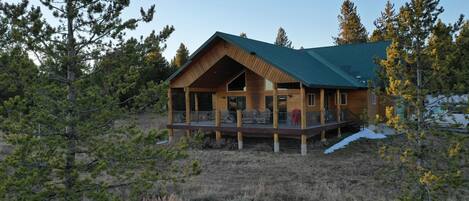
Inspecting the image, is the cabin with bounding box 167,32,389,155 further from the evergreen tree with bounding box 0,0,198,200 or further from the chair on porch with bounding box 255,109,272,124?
the evergreen tree with bounding box 0,0,198,200

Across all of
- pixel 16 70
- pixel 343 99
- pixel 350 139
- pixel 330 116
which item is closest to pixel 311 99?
pixel 330 116

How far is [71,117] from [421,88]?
497 cm

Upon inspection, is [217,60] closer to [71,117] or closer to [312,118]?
[312,118]

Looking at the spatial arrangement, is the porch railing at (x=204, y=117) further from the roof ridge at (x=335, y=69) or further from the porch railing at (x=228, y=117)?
the roof ridge at (x=335, y=69)

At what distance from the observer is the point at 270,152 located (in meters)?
15.4

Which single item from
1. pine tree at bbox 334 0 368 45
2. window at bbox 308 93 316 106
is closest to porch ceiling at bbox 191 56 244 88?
window at bbox 308 93 316 106

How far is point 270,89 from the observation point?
1962cm

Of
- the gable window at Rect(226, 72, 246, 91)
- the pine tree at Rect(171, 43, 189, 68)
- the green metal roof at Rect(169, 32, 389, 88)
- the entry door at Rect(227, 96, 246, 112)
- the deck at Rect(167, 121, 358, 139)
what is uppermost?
the pine tree at Rect(171, 43, 189, 68)

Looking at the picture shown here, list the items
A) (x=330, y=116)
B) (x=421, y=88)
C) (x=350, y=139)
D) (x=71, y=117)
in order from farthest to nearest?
1. (x=330, y=116)
2. (x=350, y=139)
3. (x=421, y=88)
4. (x=71, y=117)

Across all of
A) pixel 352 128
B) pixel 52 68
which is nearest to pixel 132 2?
pixel 52 68

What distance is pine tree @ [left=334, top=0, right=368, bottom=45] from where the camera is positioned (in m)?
49.4

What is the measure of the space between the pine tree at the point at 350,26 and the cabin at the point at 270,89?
26.6m

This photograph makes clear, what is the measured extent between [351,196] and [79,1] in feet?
21.6

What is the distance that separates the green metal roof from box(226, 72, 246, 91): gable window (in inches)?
89.4
